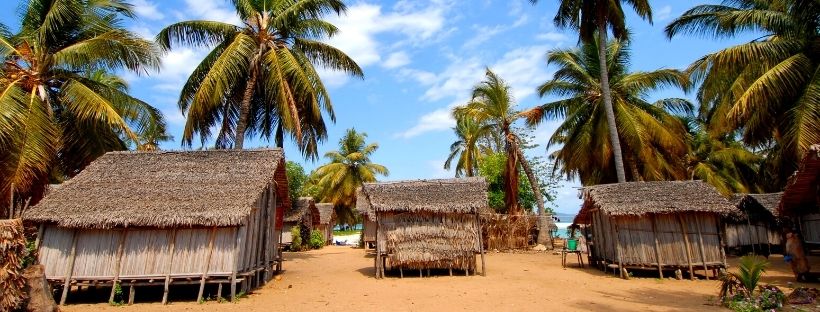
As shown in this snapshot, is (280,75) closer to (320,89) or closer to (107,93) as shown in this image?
(320,89)

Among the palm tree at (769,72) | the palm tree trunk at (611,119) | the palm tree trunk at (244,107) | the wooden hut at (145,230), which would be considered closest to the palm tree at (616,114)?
the palm tree trunk at (611,119)

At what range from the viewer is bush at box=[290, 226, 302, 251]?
27433 mm

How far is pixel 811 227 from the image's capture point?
16562mm

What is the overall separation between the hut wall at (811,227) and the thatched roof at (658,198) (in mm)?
5497

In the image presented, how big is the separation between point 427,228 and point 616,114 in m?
10.9

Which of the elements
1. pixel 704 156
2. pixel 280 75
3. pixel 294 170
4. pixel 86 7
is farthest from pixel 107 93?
pixel 704 156

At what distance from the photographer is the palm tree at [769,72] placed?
12.8 meters

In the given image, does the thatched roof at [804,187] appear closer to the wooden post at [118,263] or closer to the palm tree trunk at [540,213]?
the palm tree trunk at [540,213]

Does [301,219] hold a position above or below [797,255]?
above

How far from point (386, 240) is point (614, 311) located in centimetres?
716

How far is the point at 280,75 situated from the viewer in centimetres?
1495

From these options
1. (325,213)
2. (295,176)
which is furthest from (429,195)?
(295,176)

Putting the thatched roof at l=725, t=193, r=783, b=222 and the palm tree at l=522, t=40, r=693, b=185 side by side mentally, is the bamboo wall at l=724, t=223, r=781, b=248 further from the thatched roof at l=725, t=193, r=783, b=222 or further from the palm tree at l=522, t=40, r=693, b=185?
the palm tree at l=522, t=40, r=693, b=185

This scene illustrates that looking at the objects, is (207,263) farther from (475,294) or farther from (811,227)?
(811,227)
